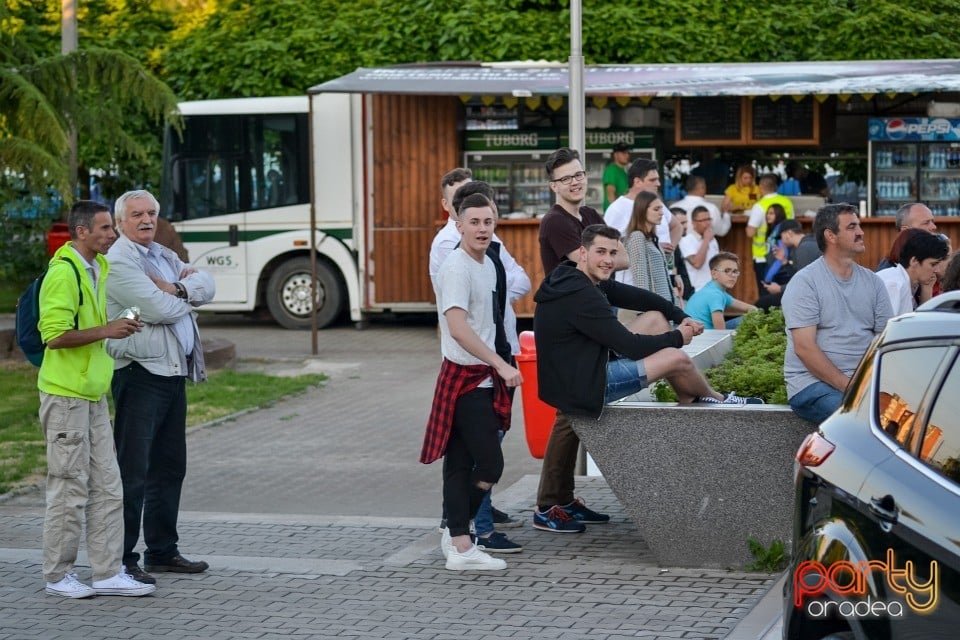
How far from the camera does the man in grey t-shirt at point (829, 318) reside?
6.99m

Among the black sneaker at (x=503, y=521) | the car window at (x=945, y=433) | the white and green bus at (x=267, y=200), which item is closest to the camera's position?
the car window at (x=945, y=433)

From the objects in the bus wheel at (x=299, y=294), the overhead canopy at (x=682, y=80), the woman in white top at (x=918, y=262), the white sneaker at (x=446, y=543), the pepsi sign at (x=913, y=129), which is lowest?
the white sneaker at (x=446, y=543)

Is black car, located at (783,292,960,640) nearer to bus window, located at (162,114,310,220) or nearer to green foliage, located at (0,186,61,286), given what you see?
bus window, located at (162,114,310,220)

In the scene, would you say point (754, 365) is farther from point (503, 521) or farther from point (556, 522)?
point (503, 521)

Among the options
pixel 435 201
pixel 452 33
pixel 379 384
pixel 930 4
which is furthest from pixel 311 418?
pixel 930 4

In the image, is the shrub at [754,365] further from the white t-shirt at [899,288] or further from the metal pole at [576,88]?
the metal pole at [576,88]

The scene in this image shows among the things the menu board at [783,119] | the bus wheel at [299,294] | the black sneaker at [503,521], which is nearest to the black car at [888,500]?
the black sneaker at [503,521]

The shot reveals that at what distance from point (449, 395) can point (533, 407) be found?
4.84 ft

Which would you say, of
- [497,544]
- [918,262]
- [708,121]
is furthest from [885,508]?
[708,121]

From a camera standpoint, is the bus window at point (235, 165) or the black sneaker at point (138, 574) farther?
the bus window at point (235, 165)

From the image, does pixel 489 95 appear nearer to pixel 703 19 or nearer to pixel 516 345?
pixel 703 19

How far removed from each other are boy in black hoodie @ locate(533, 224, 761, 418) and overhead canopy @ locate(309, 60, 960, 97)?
9456 mm

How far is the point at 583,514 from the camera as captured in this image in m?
8.50

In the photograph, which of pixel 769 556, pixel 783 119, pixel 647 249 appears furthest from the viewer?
pixel 783 119
